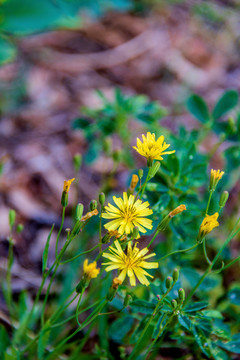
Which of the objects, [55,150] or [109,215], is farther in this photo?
[55,150]

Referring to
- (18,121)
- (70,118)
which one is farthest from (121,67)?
(18,121)

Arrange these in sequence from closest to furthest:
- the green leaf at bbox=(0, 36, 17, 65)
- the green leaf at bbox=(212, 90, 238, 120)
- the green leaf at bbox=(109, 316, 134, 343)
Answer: the green leaf at bbox=(109, 316, 134, 343)
the green leaf at bbox=(212, 90, 238, 120)
the green leaf at bbox=(0, 36, 17, 65)

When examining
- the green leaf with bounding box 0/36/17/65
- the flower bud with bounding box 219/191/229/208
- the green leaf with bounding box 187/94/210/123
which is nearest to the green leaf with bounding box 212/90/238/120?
the green leaf with bounding box 187/94/210/123

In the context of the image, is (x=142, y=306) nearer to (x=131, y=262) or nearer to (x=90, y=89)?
(x=131, y=262)

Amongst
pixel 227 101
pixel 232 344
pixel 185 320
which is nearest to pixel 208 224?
A: pixel 185 320

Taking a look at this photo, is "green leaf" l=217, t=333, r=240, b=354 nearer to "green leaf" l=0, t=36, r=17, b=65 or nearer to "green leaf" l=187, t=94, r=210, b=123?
"green leaf" l=187, t=94, r=210, b=123

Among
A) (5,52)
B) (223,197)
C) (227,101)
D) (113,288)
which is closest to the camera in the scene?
(113,288)

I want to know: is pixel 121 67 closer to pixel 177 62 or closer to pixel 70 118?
pixel 177 62
